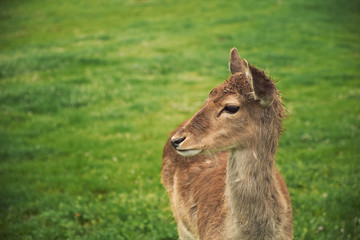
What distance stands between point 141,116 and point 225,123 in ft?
22.7

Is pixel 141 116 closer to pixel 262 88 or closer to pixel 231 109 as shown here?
pixel 231 109

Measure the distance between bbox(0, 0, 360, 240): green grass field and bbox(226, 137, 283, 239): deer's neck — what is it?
Result: 0.67 metres

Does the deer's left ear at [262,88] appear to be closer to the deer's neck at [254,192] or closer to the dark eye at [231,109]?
the dark eye at [231,109]

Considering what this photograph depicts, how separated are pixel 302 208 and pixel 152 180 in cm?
303

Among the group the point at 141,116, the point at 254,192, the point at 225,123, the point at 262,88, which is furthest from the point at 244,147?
the point at 141,116

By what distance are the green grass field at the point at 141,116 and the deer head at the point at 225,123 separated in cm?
61

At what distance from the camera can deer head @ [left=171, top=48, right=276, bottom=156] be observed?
10.2 feet

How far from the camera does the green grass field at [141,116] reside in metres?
5.64

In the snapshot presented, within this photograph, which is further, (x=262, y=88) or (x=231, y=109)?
(x=231, y=109)

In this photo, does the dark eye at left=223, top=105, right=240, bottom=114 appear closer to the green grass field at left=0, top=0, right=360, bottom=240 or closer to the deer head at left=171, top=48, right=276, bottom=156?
the deer head at left=171, top=48, right=276, bottom=156

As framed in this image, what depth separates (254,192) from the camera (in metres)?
3.21

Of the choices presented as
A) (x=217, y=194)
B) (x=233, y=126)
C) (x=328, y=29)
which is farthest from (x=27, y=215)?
(x=328, y=29)

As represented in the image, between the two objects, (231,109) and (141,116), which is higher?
(231,109)

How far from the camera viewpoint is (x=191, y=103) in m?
10.7
